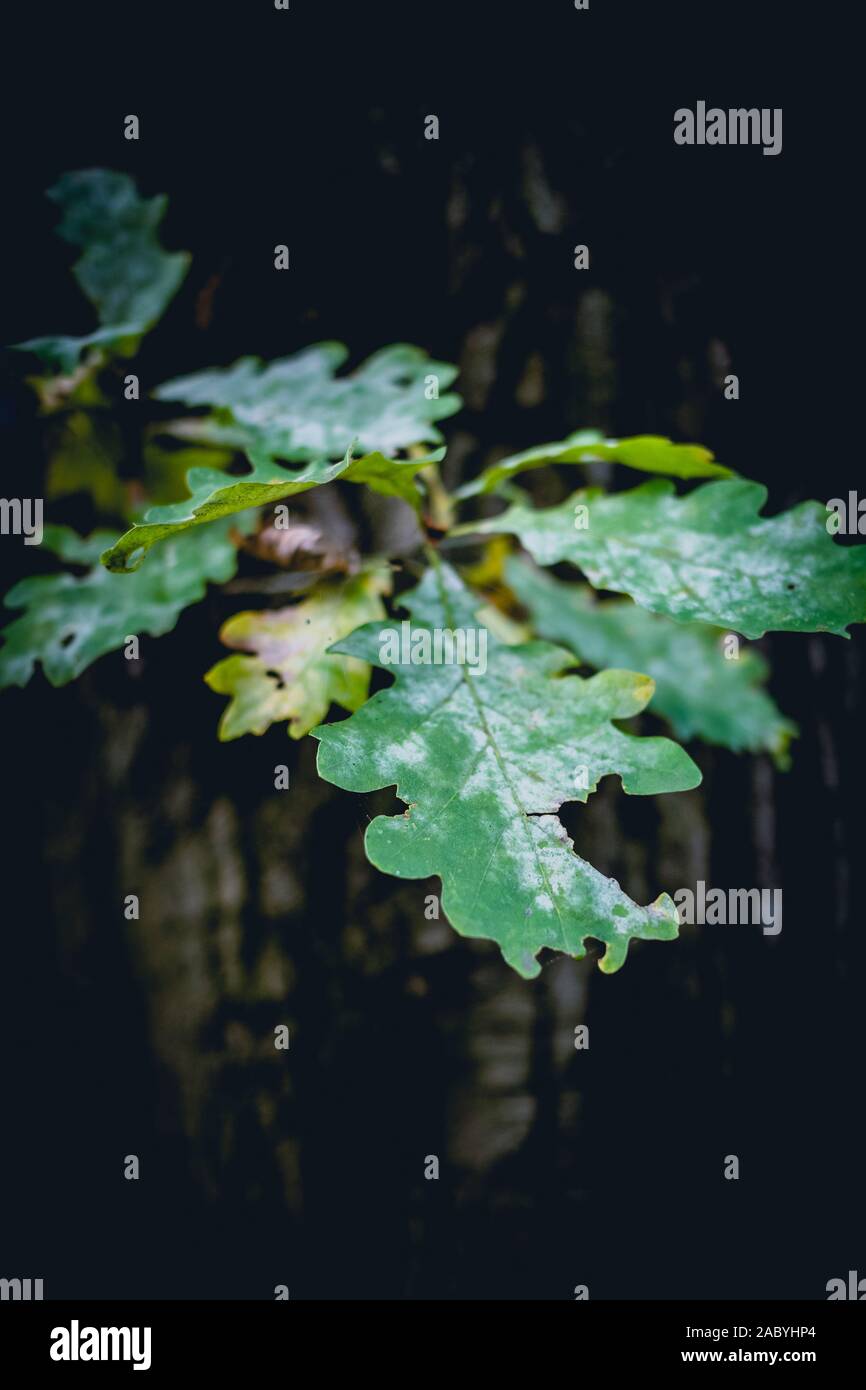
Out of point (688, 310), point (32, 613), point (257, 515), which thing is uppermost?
point (688, 310)

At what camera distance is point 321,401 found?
1159 millimetres

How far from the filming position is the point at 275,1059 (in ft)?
4.68


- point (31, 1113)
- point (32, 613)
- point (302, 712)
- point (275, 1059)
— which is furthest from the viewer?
point (31, 1113)

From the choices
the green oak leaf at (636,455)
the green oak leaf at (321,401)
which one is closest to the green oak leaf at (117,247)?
the green oak leaf at (321,401)

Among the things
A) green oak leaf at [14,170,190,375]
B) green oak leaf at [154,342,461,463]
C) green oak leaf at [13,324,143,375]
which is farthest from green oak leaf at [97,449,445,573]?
green oak leaf at [14,170,190,375]

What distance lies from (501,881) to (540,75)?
48.2 inches

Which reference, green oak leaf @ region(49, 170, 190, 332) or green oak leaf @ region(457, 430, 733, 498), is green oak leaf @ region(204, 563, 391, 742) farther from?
green oak leaf @ region(49, 170, 190, 332)

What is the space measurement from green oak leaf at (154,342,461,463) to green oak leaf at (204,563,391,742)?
180 mm

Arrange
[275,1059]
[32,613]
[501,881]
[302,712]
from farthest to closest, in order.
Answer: [275,1059] → [32,613] → [302,712] → [501,881]

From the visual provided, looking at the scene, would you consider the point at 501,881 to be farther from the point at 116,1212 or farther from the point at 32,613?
the point at 116,1212

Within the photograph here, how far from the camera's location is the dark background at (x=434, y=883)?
134 cm

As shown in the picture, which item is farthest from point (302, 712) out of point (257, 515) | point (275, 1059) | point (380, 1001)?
point (275, 1059)

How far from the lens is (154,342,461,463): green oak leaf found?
1075 millimetres

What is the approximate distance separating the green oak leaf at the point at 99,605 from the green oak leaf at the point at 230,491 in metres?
0.21
